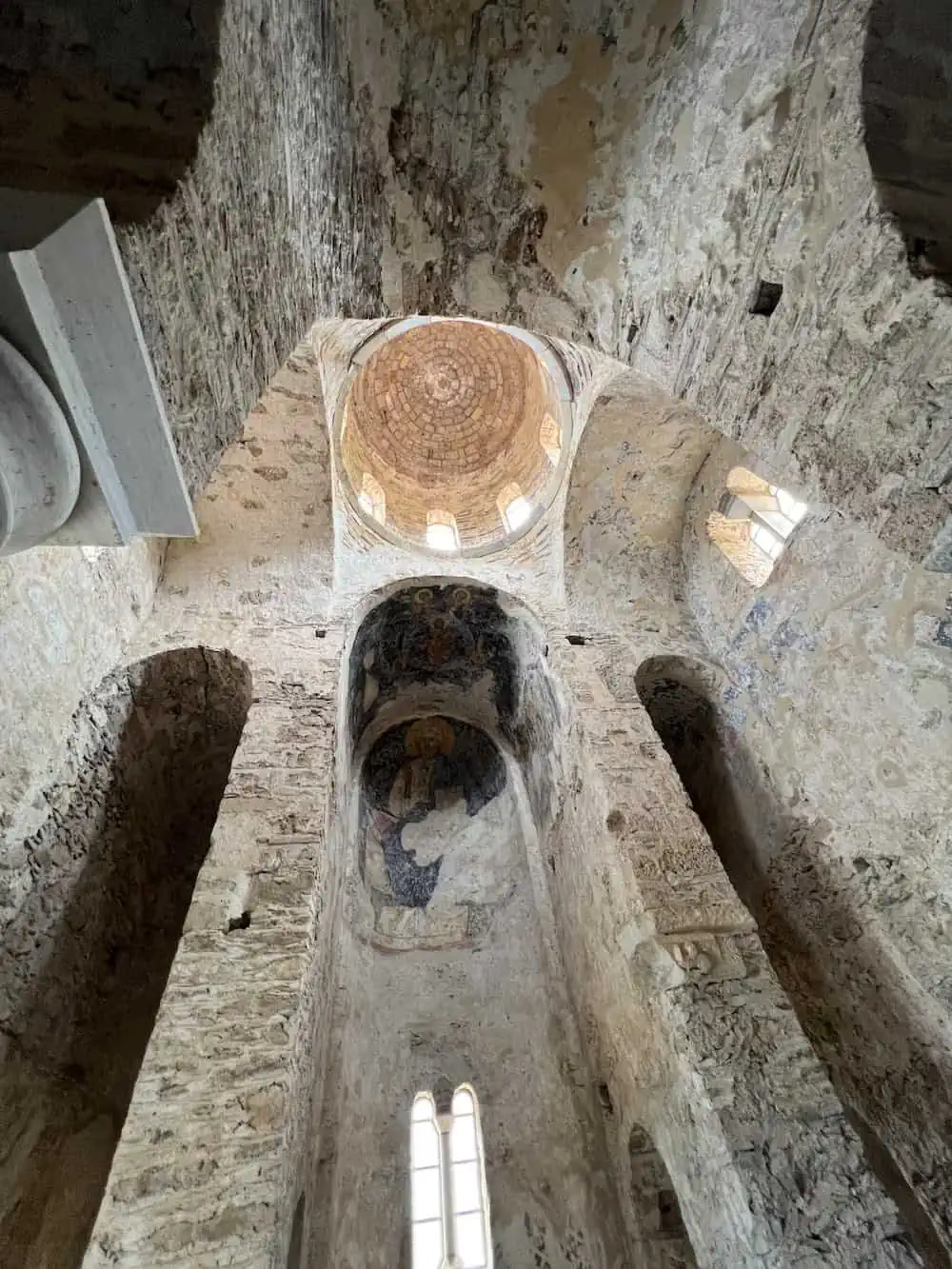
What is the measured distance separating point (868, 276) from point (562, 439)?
4.89 m

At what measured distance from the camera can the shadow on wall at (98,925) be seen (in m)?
3.71

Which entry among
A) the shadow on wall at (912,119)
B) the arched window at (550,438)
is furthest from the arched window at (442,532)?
the shadow on wall at (912,119)

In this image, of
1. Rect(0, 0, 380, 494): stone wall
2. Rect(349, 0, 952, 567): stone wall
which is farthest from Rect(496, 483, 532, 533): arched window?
Rect(0, 0, 380, 494): stone wall

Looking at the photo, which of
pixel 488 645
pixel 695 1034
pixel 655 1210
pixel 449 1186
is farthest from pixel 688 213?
pixel 449 1186

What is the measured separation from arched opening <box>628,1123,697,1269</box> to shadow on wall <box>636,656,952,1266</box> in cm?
123

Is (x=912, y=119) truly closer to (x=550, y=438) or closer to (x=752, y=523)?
(x=752, y=523)

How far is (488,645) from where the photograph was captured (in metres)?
7.28

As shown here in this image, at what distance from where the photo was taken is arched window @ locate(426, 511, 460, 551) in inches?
306

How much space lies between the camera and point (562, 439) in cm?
708

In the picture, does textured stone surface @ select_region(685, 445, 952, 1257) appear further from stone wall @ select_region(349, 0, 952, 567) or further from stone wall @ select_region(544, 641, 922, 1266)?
stone wall @ select_region(349, 0, 952, 567)

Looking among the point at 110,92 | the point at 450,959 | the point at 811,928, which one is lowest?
the point at 811,928

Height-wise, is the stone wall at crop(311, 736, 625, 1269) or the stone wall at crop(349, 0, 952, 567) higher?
the stone wall at crop(349, 0, 952, 567)

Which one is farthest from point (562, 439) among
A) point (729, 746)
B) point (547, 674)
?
point (729, 746)

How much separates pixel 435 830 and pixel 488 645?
89.5 inches
